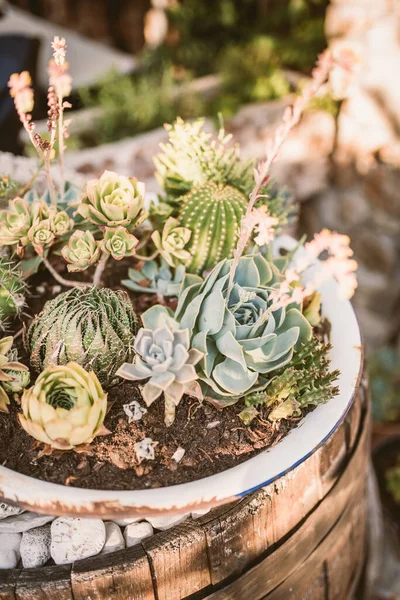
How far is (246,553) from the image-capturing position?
0.92 meters

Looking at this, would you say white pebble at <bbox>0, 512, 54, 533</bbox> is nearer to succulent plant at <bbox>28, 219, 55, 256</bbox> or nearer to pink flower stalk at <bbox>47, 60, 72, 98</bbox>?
succulent plant at <bbox>28, 219, 55, 256</bbox>

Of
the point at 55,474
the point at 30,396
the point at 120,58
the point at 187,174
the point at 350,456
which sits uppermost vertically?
the point at 120,58

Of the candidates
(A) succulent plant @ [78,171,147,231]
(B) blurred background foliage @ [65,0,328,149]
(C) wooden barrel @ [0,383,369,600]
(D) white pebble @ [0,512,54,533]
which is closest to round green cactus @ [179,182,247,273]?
(A) succulent plant @ [78,171,147,231]

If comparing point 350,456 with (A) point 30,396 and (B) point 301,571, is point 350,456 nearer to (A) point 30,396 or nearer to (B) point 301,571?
(B) point 301,571

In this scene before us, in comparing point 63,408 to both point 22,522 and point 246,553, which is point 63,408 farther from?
point 246,553

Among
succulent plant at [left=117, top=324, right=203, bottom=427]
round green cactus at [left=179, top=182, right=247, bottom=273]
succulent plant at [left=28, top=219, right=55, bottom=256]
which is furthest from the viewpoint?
round green cactus at [left=179, top=182, right=247, bottom=273]

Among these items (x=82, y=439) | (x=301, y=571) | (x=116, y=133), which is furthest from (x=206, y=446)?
(x=116, y=133)

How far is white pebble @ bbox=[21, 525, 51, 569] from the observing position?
0.91 m

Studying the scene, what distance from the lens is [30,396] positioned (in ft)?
2.63

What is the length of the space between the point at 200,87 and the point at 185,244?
6.15ft

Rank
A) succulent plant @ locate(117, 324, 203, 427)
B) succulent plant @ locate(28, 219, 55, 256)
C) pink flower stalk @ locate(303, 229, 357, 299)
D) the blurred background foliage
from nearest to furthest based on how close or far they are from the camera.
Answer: pink flower stalk @ locate(303, 229, 357, 299) < succulent plant @ locate(117, 324, 203, 427) < succulent plant @ locate(28, 219, 55, 256) < the blurred background foliage

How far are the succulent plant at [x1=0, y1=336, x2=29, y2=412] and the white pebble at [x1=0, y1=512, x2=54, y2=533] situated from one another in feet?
0.61

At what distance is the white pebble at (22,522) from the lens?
932mm

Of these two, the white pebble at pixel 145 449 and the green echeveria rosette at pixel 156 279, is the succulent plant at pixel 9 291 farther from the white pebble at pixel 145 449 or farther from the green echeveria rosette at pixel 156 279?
the white pebble at pixel 145 449
